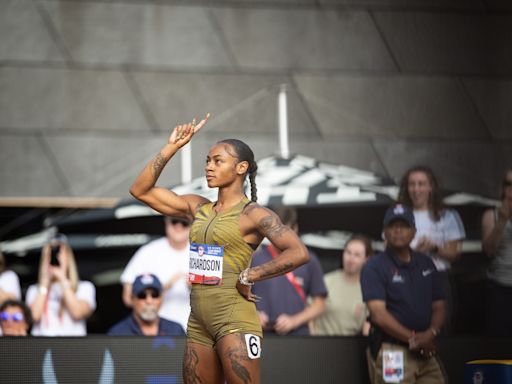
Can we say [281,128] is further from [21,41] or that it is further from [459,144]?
[21,41]

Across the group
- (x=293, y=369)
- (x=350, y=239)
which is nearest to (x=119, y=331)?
(x=293, y=369)

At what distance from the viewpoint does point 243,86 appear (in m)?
8.87

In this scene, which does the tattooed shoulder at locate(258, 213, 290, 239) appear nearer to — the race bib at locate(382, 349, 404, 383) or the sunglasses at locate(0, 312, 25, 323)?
the race bib at locate(382, 349, 404, 383)

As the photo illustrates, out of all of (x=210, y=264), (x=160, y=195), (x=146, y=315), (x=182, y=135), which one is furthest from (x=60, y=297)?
(x=210, y=264)

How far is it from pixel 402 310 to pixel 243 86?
3.03 meters

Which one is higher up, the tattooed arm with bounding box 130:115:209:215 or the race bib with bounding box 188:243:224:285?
the tattooed arm with bounding box 130:115:209:215

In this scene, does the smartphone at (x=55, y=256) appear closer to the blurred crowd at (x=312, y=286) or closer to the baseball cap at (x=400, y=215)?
the blurred crowd at (x=312, y=286)

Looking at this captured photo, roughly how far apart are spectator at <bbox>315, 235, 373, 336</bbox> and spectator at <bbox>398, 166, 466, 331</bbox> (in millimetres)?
570

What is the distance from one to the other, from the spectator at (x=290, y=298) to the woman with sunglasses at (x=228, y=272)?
200 centimetres

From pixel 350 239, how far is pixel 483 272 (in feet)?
3.43

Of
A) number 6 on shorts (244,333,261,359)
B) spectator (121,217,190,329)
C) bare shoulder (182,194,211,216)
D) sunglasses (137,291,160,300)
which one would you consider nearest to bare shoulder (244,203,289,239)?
bare shoulder (182,194,211,216)

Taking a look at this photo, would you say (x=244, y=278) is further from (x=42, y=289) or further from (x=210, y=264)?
(x=42, y=289)

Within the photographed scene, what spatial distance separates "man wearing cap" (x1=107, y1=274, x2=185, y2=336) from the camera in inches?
273

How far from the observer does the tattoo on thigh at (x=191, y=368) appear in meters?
4.87
